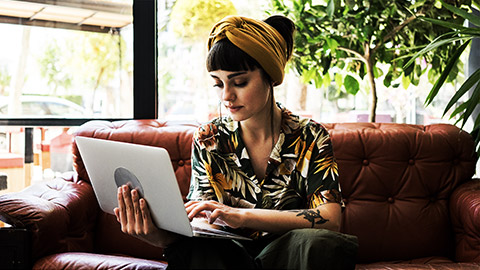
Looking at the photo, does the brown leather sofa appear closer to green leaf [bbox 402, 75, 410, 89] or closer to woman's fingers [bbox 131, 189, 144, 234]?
green leaf [bbox 402, 75, 410, 89]

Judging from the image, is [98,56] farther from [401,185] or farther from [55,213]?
[401,185]

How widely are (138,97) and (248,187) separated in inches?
45.5

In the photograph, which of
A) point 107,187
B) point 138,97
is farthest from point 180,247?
point 138,97

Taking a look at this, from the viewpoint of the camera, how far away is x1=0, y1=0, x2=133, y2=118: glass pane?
7.74 ft

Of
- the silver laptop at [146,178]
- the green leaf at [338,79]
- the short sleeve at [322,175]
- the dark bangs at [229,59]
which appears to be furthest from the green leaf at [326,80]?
the silver laptop at [146,178]

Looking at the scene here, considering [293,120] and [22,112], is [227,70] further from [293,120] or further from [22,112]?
[22,112]

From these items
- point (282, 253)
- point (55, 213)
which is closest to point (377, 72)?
point (282, 253)

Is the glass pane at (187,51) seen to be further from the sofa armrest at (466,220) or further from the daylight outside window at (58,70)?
the sofa armrest at (466,220)

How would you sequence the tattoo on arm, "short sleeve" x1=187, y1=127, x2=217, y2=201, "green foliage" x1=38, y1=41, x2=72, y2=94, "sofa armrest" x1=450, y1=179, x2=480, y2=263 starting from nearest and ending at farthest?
1. the tattoo on arm
2. "short sleeve" x1=187, y1=127, x2=217, y2=201
3. "sofa armrest" x1=450, y1=179, x2=480, y2=263
4. "green foliage" x1=38, y1=41, x2=72, y2=94

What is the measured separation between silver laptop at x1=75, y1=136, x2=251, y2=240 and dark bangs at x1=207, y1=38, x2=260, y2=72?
1.30 ft

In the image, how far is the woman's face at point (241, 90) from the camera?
145cm

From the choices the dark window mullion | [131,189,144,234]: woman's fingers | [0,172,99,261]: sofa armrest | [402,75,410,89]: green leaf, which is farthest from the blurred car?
[402,75,410,89]: green leaf

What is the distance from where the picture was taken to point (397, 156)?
208 centimetres

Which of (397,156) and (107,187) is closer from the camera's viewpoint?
(107,187)
